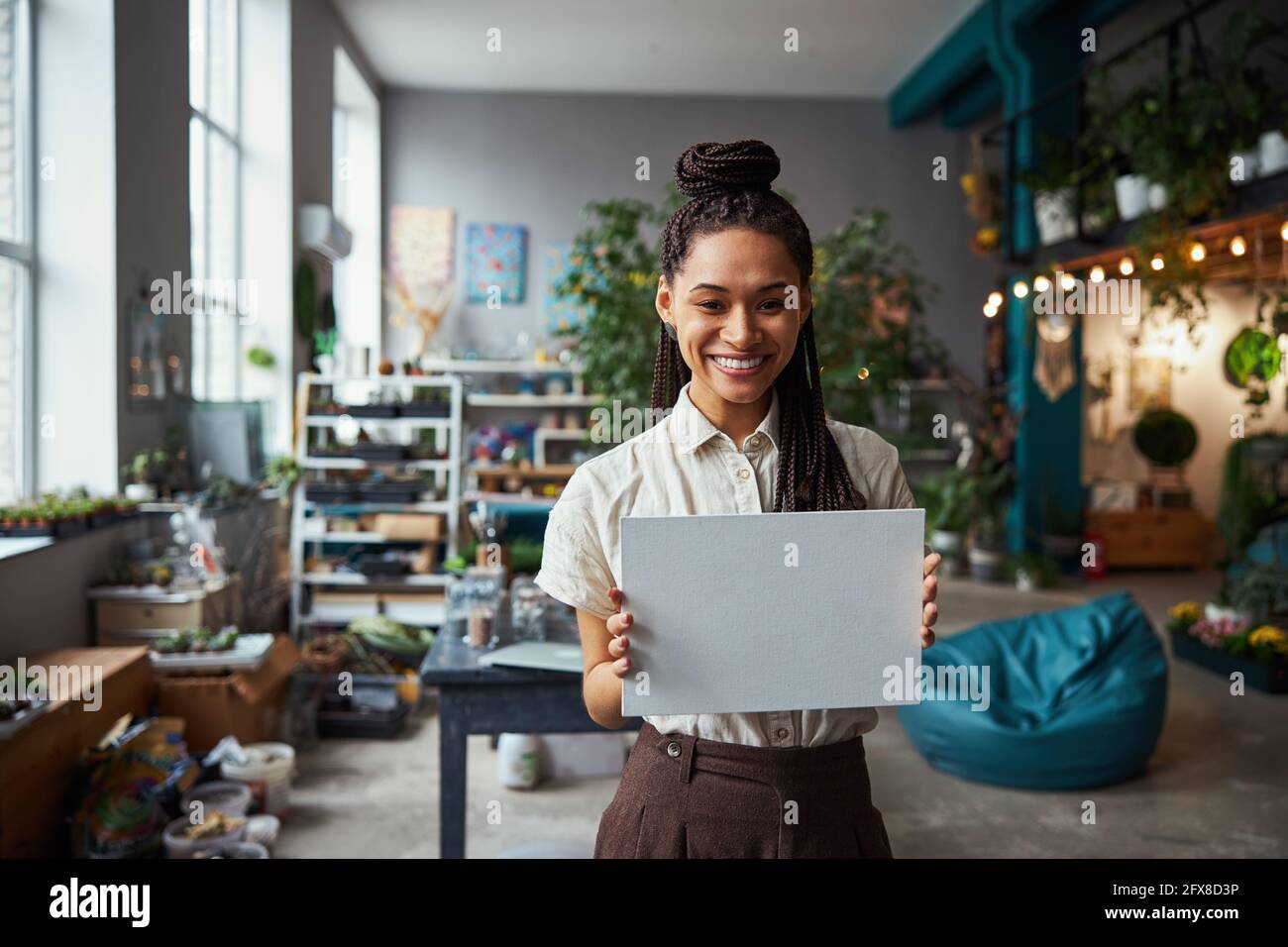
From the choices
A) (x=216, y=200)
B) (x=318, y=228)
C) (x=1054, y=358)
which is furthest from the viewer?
(x=1054, y=358)

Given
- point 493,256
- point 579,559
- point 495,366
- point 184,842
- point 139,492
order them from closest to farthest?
point 579,559, point 184,842, point 139,492, point 495,366, point 493,256

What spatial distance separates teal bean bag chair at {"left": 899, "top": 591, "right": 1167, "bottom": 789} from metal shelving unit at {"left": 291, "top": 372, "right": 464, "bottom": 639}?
276 centimetres

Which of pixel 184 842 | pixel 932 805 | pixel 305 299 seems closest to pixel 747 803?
pixel 184 842

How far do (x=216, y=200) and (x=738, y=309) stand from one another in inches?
232

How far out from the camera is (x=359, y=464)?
608cm

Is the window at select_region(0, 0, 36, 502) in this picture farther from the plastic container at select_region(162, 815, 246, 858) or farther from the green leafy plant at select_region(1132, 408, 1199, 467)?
the green leafy plant at select_region(1132, 408, 1199, 467)

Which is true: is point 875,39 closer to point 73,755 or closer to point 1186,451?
point 1186,451

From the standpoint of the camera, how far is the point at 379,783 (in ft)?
13.8

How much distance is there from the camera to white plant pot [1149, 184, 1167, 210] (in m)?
6.49

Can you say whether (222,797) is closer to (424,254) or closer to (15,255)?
(15,255)

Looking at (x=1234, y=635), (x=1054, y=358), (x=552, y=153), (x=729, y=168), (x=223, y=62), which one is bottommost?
(x=1234, y=635)

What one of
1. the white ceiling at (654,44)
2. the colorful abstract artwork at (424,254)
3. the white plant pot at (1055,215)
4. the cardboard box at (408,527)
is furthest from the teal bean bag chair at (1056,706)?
the colorful abstract artwork at (424,254)

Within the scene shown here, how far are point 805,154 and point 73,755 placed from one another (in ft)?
28.8
